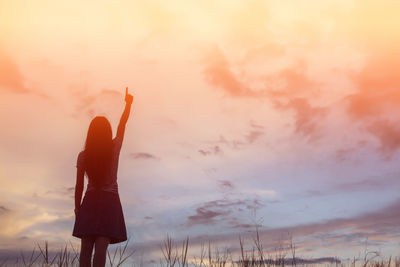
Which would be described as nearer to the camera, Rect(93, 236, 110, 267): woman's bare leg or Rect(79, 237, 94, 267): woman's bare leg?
Rect(93, 236, 110, 267): woman's bare leg

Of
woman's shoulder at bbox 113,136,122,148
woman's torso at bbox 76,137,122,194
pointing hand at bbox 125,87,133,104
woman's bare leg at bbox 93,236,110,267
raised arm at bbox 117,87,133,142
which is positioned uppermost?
pointing hand at bbox 125,87,133,104

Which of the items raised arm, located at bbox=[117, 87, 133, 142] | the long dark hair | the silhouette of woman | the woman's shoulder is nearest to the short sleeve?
the silhouette of woman

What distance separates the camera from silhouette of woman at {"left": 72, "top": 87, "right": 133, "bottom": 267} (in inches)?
297

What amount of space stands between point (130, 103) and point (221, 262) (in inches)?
129

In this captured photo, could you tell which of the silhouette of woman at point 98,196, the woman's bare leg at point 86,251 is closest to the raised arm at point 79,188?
the silhouette of woman at point 98,196

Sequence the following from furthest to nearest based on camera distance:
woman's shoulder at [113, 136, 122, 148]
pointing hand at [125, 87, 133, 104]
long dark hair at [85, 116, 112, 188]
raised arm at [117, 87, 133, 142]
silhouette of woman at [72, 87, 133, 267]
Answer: pointing hand at [125, 87, 133, 104]
raised arm at [117, 87, 133, 142]
woman's shoulder at [113, 136, 122, 148]
long dark hair at [85, 116, 112, 188]
silhouette of woman at [72, 87, 133, 267]

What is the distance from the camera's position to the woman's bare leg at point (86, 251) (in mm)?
7430

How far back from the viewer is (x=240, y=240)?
7953 mm

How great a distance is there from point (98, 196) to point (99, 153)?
2.28 ft

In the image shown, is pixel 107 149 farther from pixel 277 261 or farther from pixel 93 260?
pixel 277 261

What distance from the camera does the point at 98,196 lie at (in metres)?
7.69

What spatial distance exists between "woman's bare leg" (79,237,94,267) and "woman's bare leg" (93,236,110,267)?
0.12 m

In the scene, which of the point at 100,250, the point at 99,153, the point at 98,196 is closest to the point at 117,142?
the point at 99,153

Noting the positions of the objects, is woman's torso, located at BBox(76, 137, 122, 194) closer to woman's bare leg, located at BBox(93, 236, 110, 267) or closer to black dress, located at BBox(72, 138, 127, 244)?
black dress, located at BBox(72, 138, 127, 244)
